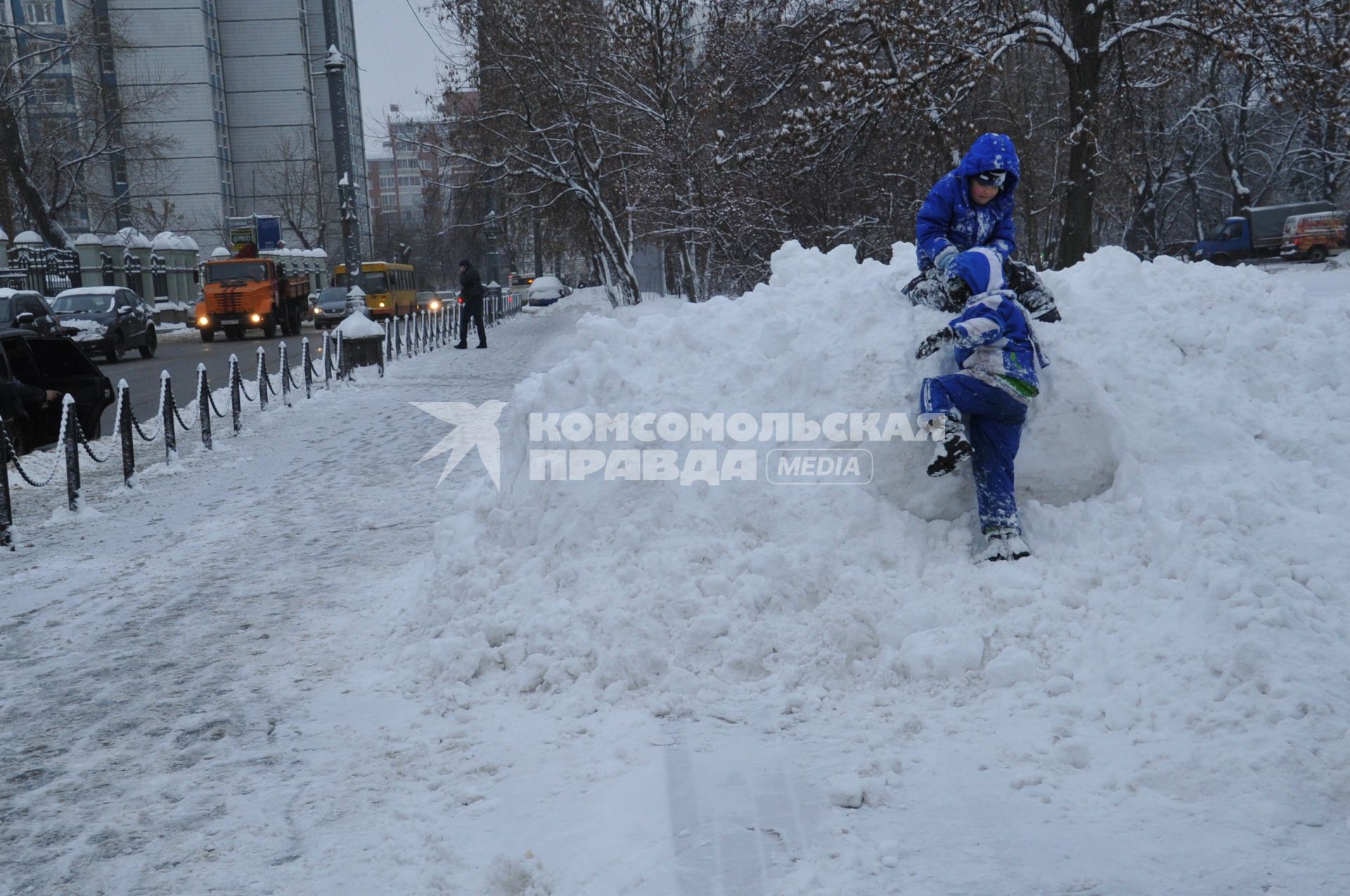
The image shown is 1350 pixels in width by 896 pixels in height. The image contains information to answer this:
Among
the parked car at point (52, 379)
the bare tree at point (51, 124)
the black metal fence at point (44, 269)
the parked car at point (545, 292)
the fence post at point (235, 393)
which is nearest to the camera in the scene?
the parked car at point (52, 379)

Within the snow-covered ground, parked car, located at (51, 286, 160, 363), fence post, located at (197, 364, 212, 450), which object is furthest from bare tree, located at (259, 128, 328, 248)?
the snow-covered ground

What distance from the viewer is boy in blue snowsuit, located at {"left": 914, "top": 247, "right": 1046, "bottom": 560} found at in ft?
15.8

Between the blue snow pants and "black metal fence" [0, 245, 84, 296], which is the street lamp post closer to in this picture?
"black metal fence" [0, 245, 84, 296]

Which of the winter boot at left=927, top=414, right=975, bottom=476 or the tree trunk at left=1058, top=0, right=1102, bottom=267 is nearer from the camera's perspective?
the winter boot at left=927, top=414, right=975, bottom=476

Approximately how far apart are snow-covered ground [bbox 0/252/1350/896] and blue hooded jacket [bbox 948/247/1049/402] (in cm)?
30

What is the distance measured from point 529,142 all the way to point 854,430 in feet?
77.1

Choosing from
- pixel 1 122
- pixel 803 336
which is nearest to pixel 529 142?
pixel 1 122

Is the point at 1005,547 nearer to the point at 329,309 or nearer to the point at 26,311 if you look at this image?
the point at 26,311

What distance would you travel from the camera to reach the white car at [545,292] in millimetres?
54219

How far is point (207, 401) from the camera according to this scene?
11.6 metres

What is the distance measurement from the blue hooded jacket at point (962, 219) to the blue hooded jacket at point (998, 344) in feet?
1.56

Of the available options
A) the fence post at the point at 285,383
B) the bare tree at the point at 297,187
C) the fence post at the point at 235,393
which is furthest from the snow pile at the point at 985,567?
the bare tree at the point at 297,187

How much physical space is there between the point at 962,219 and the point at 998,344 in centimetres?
95

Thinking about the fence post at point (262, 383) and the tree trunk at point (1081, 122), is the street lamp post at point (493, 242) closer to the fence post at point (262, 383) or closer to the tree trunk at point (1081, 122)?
the fence post at point (262, 383)
